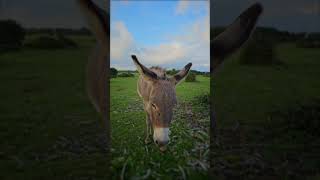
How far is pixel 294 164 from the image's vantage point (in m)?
5.73

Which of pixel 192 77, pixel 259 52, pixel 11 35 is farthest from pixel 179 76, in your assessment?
pixel 11 35

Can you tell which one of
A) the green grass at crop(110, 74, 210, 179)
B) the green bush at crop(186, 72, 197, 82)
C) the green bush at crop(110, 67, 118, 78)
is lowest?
the green grass at crop(110, 74, 210, 179)

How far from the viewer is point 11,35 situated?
5.56 meters

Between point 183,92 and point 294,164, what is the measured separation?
145cm

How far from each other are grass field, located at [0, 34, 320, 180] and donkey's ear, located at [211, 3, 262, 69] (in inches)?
5.1

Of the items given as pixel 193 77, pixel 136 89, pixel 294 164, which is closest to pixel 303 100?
Result: pixel 294 164

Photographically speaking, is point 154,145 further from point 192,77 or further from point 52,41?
point 52,41

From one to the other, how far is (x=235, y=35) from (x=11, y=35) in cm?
232

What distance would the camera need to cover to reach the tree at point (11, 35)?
5.54 m

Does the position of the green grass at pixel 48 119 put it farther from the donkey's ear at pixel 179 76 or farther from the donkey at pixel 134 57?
the donkey's ear at pixel 179 76

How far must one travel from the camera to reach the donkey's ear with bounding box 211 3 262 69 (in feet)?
18.2

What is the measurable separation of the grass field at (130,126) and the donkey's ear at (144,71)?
119mm

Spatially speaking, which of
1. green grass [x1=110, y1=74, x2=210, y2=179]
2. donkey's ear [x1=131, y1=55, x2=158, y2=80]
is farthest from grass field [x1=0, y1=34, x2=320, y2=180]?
donkey's ear [x1=131, y1=55, x2=158, y2=80]

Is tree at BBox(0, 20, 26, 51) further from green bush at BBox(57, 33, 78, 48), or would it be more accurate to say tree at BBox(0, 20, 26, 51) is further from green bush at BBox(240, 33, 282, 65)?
green bush at BBox(240, 33, 282, 65)
